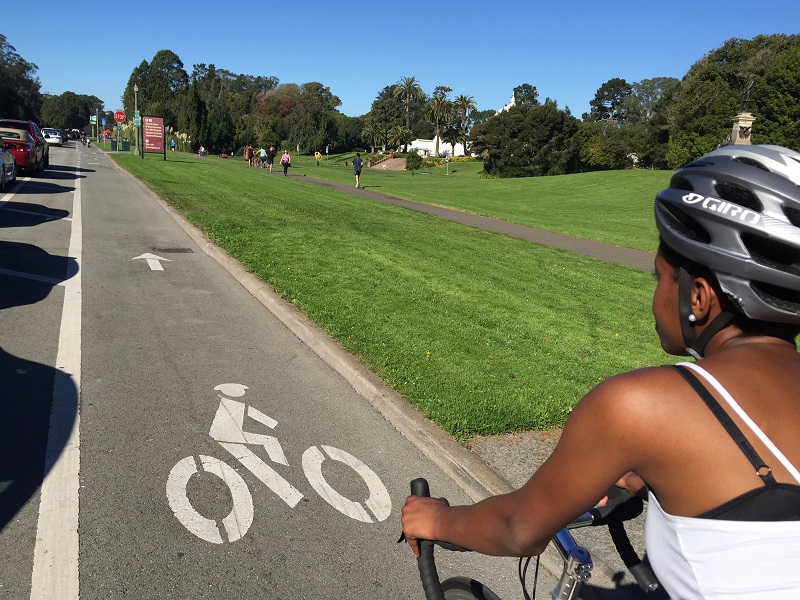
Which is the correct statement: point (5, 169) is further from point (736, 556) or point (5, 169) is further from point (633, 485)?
point (736, 556)

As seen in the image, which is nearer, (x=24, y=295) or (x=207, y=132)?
(x=24, y=295)

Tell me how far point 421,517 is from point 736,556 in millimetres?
779

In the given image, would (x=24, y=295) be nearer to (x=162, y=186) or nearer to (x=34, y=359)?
(x=34, y=359)

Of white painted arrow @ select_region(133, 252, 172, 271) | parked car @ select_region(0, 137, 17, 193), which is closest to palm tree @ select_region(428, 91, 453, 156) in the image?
parked car @ select_region(0, 137, 17, 193)

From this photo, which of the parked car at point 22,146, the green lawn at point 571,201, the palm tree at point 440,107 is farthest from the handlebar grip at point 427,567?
the palm tree at point 440,107

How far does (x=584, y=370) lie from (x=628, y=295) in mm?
4689

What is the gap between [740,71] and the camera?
6331cm

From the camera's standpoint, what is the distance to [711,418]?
4.28 ft

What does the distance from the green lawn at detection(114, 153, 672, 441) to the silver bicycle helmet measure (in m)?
3.82

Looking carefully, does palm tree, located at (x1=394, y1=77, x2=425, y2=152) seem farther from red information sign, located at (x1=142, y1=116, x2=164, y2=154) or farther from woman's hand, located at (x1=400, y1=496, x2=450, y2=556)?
woman's hand, located at (x1=400, y1=496, x2=450, y2=556)

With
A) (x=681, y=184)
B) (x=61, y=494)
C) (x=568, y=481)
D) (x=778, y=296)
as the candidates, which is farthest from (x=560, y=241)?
(x=568, y=481)

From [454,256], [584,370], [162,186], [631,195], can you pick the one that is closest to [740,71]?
[631,195]

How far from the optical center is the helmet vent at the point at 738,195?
1483 mm

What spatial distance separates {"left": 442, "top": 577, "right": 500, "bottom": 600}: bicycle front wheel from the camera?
6.61ft
